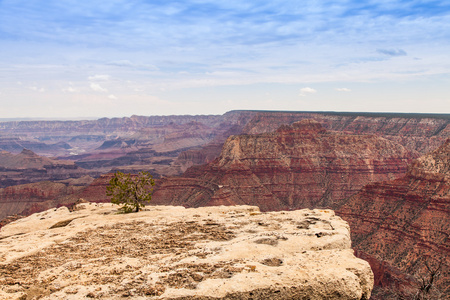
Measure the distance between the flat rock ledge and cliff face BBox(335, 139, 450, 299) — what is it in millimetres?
47018

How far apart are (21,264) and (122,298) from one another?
6.77 m

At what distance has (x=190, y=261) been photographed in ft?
55.6

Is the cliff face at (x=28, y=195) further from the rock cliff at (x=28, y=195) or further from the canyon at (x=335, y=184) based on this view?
the canyon at (x=335, y=184)

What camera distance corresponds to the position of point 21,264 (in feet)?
58.7

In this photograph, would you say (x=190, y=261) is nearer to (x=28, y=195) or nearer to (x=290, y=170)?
(x=290, y=170)

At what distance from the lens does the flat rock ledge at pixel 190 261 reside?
47.8 ft

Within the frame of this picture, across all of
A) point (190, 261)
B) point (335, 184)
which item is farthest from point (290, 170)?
point (190, 261)

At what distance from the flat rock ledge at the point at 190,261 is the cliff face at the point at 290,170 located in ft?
334

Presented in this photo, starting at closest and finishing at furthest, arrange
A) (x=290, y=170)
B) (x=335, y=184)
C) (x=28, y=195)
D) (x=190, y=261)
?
1. (x=190, y=261)
2. (x=335, y=184)
3. (x=290, y=170)
4. (x=28, y=195)

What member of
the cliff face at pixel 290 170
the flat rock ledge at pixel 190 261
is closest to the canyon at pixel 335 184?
the cliff face at pixel 290 170

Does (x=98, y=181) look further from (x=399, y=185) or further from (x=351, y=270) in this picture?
(x=351, y=270)

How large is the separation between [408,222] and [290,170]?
75231mm

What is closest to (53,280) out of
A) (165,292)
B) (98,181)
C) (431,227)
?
(165,292)

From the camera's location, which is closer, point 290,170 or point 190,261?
point 190,261
